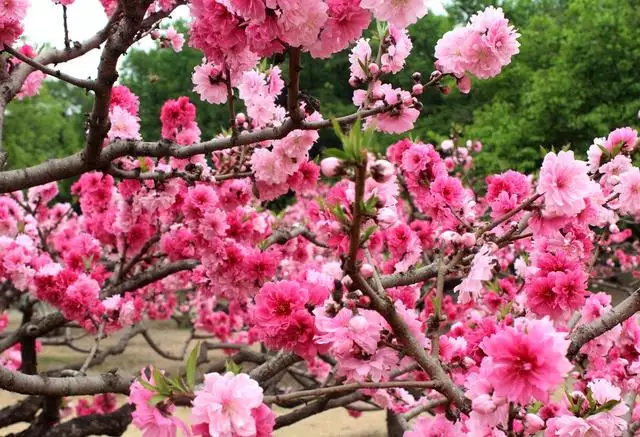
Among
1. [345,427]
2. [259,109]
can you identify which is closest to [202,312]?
[345,427]

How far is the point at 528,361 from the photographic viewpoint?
4.06 ft

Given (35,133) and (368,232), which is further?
(35,133)

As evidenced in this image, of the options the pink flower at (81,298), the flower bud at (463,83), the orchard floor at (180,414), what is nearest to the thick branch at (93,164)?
the flower bud at (463,83)

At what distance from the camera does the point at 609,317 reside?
2131mm

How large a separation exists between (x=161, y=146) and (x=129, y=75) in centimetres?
2804

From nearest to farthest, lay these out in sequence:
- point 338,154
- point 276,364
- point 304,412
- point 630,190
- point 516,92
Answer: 1. point 338,154
2. point 630,190
3. point 276,364
4. point 304,412
5. point 516,92

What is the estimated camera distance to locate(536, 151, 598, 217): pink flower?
1660 millimetres

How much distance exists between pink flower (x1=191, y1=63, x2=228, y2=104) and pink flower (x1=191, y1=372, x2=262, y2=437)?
126 cm

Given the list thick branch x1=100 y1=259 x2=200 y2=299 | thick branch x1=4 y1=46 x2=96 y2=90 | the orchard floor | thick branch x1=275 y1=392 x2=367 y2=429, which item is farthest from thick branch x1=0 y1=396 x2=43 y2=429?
thick branch x1=4 y1=46 x2=96 y2=90

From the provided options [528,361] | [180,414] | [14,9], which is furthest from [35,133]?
[528,361]

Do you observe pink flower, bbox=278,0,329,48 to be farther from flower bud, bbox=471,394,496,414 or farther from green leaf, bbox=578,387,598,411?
green leaf, bbox=578,387,598,411

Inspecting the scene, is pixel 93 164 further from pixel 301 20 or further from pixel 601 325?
pixel 601 325

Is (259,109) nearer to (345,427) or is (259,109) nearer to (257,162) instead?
(257,162)

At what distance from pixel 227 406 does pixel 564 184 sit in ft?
3.48
